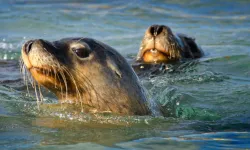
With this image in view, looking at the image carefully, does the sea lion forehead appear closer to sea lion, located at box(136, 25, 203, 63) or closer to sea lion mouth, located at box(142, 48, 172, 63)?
sea lion, located at box(136, 25, 203, 63)

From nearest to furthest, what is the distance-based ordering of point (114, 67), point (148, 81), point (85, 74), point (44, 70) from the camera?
point (44, 70), point (85, 74), point (114, 67), point (148, 81)

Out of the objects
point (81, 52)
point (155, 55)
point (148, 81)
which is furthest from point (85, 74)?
point (155, 55)

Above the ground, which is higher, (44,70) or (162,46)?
(44,70)

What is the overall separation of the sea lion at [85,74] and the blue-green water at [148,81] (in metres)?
0.14

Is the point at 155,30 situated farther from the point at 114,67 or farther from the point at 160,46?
the point at 114,67

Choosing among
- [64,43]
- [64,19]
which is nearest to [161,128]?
[64,43]

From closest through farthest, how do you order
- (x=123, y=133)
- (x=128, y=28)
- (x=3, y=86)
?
(x=123, y=133) < (x=3, y=86) < (x=128, y=28)

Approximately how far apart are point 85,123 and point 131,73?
1.92 ft

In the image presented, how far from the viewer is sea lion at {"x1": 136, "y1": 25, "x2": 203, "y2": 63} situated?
7.95m

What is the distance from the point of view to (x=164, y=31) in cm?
793

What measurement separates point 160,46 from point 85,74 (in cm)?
317

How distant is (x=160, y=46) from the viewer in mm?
8023

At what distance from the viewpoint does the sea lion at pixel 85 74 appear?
4.79 m

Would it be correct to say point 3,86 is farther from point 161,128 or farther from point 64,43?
point 161,128
